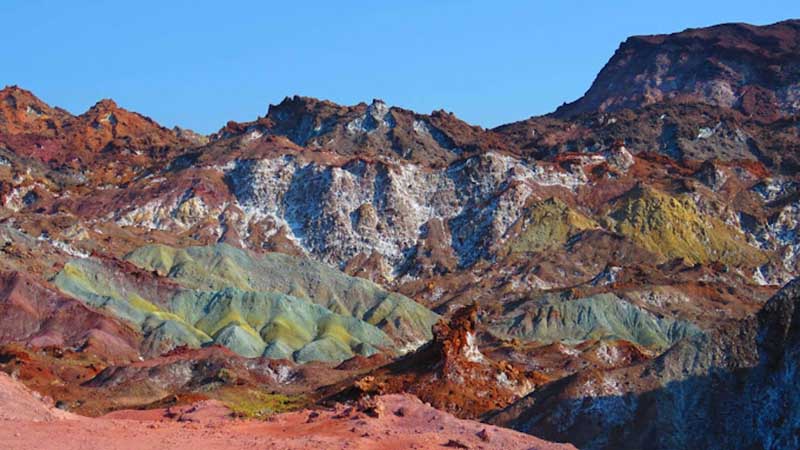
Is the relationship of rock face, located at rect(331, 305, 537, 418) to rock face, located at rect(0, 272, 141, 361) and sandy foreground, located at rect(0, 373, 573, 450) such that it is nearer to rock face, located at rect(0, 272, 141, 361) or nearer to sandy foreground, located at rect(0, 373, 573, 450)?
sandy foreground, located at rect(0, 373, 573, 450)

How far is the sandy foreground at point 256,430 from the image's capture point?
35406 millimetres

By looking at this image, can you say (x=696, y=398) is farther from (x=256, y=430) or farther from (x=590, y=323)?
(x=590, y=323)

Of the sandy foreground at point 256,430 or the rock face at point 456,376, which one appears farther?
the rock face at point 456,376

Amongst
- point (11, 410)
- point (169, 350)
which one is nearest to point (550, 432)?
point (11, 410)

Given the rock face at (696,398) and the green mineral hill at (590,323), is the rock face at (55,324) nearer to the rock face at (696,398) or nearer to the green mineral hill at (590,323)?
the green mineral hill at (590,323)

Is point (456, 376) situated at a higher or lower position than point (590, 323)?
lower

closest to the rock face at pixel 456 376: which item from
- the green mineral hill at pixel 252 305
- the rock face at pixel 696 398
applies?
the rock face at pixel 696 398

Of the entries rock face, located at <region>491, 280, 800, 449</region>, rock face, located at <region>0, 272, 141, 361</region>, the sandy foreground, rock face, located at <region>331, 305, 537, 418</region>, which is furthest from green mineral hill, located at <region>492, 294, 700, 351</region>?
the sandy foreground

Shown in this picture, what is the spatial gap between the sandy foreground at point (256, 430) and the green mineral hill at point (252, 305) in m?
91.7

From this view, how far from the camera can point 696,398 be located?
51375mm

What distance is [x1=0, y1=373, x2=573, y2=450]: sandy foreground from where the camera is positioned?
35.4 meters

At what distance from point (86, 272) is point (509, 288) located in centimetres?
6630

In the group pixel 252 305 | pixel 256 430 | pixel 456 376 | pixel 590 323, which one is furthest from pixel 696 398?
pixel 590 323

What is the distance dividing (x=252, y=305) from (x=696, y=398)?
352 ft
